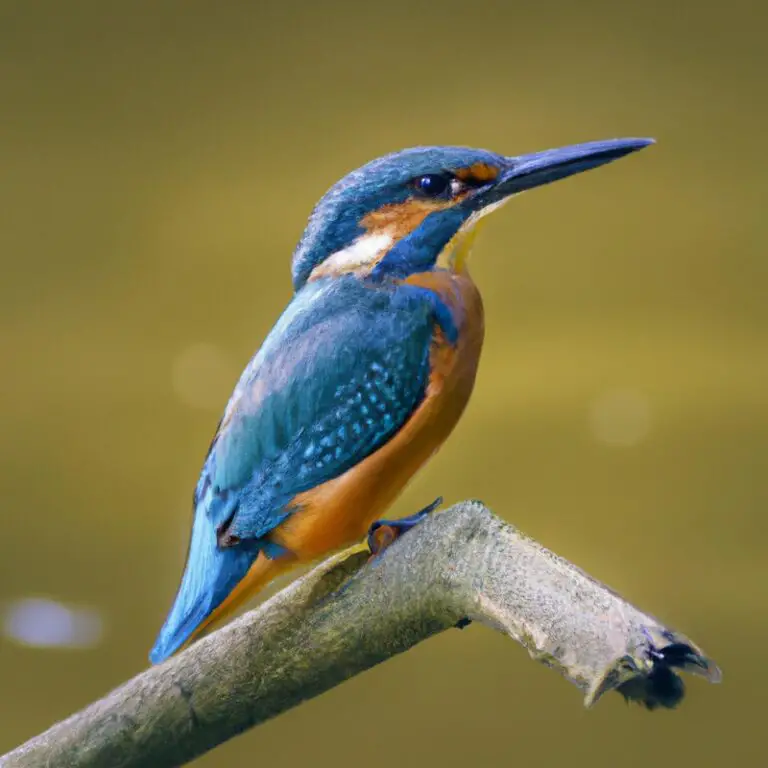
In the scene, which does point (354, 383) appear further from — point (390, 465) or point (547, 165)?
point (547, 165)

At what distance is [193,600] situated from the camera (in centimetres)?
83

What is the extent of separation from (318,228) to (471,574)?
319 millimetres

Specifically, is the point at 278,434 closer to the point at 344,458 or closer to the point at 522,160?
the point at 344,458

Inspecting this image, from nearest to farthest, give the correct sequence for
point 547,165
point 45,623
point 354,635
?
1. point 354,635
2. point 547,165
3. point 45,623

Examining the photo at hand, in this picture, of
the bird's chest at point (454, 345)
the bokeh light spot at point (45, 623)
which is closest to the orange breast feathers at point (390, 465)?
the bird's chest at point (454, 345)

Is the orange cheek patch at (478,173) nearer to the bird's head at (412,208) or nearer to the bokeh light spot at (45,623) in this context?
the bird's head at (412,208)

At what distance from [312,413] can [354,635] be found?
0.17 meters

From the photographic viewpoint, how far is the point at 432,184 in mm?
852

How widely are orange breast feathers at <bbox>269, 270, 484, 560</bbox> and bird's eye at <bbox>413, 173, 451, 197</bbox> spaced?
7 cm

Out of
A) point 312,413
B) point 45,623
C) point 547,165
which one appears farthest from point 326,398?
point 45,623

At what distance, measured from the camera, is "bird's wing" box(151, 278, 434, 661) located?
819mm

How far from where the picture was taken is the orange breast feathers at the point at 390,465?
83 cm

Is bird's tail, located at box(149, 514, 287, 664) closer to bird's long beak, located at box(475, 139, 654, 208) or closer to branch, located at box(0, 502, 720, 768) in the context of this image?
branch, located at box(0, 502, 720, 768)

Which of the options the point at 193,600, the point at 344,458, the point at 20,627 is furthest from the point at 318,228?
the point at 20,627
